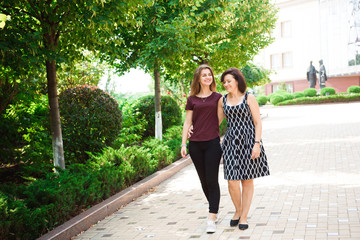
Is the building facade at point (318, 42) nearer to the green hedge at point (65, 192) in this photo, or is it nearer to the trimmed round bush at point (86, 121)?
the trimmed round bush at point (86, 121)

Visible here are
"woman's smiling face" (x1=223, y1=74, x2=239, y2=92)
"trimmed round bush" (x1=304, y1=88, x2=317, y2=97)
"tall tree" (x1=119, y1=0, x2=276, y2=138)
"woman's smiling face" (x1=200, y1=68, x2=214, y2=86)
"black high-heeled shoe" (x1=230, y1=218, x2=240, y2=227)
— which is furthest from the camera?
"trimmed round bush" (x1=304, y1=88, x2=317, y2=97)

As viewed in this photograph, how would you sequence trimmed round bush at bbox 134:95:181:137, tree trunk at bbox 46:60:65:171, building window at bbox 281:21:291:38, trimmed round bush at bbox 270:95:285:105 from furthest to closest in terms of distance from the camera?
building window at bbox 281:21:291:38 → trimmed round bush at bbox 270:95:285:105 → trimmed round bush at bbox 134:95:181:137 → tree trunk at bbox 46:60:65:171

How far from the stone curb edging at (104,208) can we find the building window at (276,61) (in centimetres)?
4643

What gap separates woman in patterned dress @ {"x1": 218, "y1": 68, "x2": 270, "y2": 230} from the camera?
4695 mm

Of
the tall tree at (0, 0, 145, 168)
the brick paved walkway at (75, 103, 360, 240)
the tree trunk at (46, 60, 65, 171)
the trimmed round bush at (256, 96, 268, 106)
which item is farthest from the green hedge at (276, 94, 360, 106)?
the tree trunk at (46, 60, 65, 171)

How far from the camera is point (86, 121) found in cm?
895

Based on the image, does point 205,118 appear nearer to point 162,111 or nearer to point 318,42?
point 162,111

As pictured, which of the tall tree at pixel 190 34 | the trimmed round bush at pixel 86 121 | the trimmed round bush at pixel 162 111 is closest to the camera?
the trimmed round bush at pixel 86 121

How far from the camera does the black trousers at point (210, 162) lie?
15.9 feet

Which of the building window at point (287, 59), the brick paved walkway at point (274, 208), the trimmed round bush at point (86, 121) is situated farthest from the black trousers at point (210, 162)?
the building window at point (287, 59)

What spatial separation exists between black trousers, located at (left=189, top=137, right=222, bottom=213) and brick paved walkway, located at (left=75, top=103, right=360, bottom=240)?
0.43 m

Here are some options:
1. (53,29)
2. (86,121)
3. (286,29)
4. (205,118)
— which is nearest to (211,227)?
(205,118)

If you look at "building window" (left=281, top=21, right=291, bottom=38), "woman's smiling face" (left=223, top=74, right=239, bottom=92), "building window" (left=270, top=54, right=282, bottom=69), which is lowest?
"woman's smiling face" (left=223, top=74, right=239, bottom=92)

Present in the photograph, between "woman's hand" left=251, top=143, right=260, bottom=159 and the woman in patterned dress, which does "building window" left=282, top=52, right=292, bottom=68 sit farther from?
"woman's hand" left=251, top=143, right=260, bottom=159
